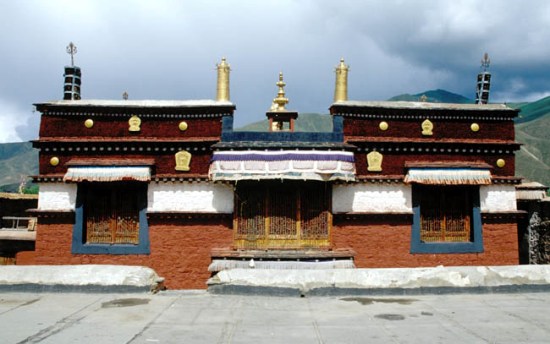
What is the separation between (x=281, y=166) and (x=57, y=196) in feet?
21.9

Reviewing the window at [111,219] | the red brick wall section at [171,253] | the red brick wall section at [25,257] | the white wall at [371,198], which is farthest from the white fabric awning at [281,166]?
the red brick wall section at [25,257]

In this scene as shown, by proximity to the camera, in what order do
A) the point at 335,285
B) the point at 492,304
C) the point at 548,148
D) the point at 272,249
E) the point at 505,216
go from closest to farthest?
the point at 492,304 → the point at 335,285 → the point at 272,249 → the point at 505,216 → the point at 548,148

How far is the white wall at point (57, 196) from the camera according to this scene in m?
14.6

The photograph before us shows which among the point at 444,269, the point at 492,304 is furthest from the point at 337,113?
the point at 492,304

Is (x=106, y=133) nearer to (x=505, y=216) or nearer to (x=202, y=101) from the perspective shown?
(x=202, y=101)

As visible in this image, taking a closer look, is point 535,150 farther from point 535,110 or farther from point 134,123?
point 134,123

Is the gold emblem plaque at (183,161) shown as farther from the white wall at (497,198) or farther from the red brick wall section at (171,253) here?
the white wall at (497,198)

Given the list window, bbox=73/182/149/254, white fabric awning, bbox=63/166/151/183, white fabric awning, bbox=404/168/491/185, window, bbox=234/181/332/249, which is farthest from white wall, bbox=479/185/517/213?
window, bbox=73/182/149/254

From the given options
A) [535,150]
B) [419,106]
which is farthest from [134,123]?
[535,150]

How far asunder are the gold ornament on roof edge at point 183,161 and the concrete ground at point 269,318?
592 cm

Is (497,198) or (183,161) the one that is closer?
(183,161)

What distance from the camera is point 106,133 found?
1495 cm

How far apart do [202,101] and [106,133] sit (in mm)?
2999

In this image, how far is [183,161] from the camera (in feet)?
48.3
